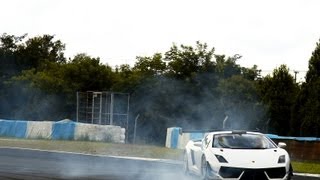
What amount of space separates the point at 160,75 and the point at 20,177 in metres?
43.9

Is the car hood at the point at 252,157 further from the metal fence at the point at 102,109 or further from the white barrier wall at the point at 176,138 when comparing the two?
the metal fence at the point at 102,109

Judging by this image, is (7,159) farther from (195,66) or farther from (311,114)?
(195,66)

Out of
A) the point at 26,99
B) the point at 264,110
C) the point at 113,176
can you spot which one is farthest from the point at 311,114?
the point at 113,176

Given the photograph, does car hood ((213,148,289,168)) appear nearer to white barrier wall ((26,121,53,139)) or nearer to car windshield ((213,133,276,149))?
car windshield ((213,133,276,149))

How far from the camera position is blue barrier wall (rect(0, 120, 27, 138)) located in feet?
131

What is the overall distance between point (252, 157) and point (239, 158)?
26 cm

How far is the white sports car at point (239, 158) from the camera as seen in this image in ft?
39.5

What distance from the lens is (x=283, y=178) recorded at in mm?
12086

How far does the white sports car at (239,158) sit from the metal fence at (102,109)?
30089 mm

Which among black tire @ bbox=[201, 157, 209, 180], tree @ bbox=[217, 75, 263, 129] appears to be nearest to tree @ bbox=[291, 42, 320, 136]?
tree @ bbox=[217, 75, 263, 129]

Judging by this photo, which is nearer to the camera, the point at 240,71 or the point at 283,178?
the point at 283,178

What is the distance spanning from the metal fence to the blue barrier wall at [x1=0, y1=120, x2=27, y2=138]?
655 cm

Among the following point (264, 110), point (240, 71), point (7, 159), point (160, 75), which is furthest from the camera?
point (240, 71)

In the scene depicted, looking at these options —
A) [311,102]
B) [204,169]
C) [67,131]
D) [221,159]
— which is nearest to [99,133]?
[67,131]
